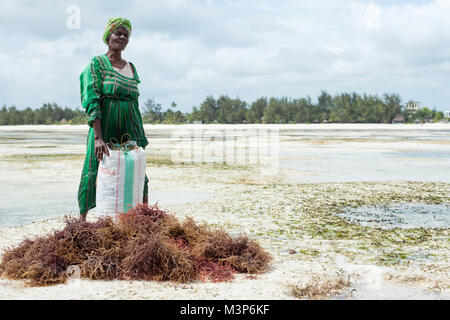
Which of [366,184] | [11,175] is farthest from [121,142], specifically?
[11,175]

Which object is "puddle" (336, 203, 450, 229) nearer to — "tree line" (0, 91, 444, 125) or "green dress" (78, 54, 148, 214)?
"green dress" (78, 54, 148, 214)

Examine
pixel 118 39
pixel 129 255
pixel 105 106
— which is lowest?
pixel 129 255

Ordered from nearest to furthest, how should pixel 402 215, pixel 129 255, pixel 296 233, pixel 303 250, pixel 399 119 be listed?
pixel 129 255, pixel 303 250, pixel 296 233, pixel 402 215, pixel 399 119

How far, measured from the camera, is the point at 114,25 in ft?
14.7

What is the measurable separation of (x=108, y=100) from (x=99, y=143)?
446 mm

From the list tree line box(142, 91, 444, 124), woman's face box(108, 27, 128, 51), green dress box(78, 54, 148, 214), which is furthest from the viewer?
tree line box(142, 91, 444, 124)

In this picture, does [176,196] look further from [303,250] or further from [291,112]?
[291,112]

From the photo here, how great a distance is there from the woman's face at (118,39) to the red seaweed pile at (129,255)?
1.60 metres

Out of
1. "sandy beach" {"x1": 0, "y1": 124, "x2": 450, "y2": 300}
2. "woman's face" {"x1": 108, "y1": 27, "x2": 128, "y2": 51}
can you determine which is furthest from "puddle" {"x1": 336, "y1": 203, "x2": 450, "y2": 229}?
"woman's face" {"x1": 108, "y1": 27, "x2": 128, "y2": 51}

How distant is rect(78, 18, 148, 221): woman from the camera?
4387 millimetres

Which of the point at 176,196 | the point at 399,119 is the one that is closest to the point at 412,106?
the point at 399,119

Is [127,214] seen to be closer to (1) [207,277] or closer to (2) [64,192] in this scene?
(1) [207,277]

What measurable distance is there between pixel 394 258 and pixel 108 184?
111 inches
